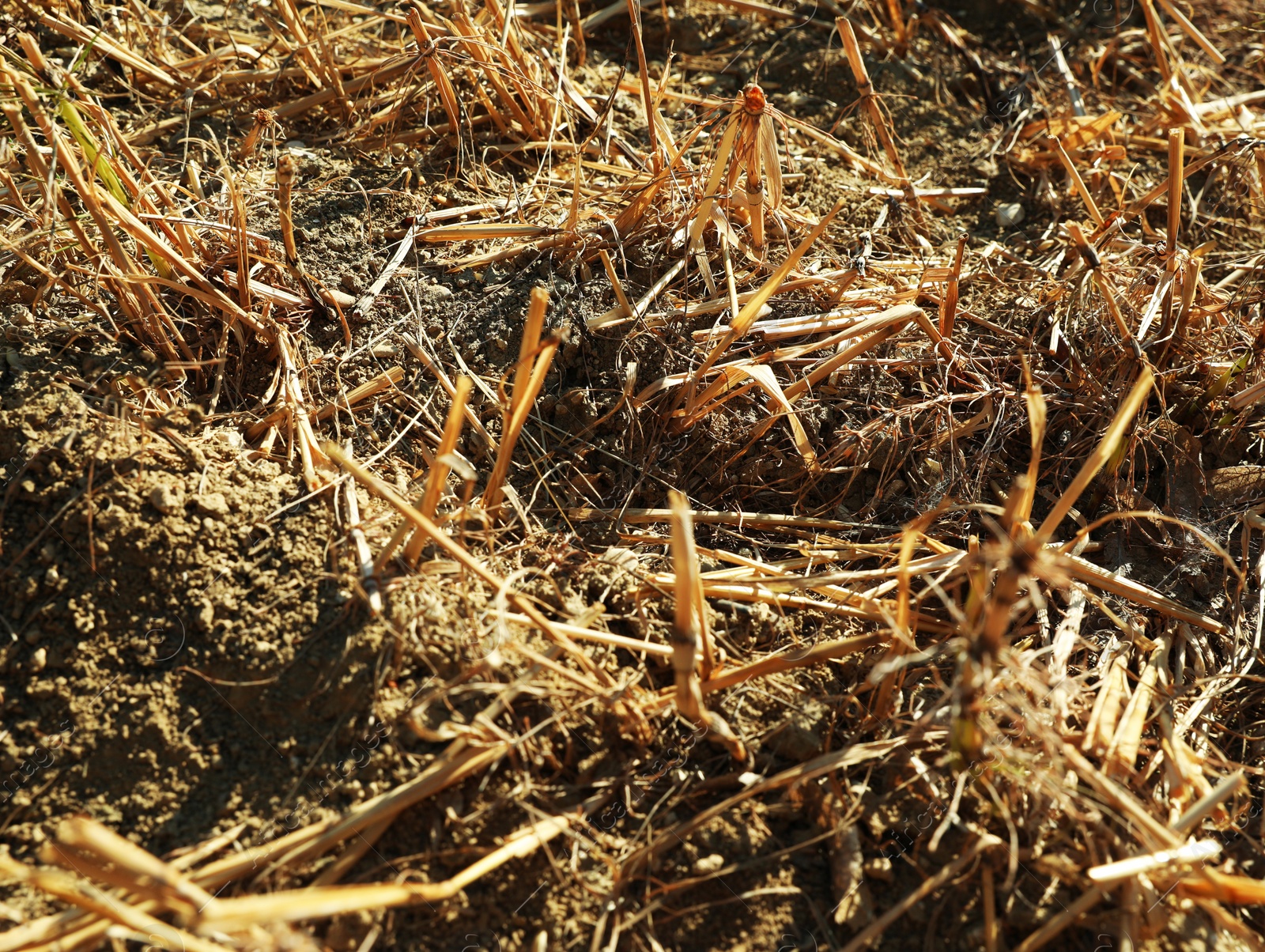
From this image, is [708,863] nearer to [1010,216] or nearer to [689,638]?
[689,638]

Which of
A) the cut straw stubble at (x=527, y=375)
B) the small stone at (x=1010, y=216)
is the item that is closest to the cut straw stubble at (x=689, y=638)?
the cut straw stubble at (x=527, y=375)

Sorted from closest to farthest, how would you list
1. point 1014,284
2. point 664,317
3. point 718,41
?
1. point 664,317
2. point 1014,284
3. point 718,41

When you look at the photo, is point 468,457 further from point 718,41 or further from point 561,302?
point 718,41

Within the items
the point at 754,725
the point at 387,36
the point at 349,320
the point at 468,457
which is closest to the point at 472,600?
the point at 468,457

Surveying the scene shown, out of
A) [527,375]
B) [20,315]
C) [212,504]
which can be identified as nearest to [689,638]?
[527,375]

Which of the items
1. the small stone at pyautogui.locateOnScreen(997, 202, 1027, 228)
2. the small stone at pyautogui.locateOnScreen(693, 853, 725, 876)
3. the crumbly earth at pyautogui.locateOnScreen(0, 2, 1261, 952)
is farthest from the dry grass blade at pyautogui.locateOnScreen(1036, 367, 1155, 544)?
the small stone at pyautogui.locateOnScreen(997, 202, 1027, 228)
